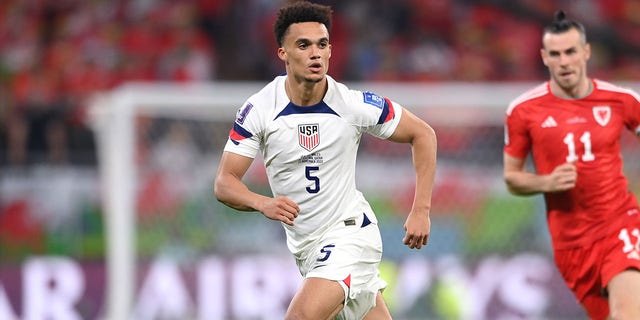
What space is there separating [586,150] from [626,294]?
79 centimetres

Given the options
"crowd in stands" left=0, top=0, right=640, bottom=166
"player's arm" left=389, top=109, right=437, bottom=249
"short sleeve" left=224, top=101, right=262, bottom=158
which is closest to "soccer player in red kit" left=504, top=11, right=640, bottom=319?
"player's arm" left=389, top=109, right=437, bottom=249

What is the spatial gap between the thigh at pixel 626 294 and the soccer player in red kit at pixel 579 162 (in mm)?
99

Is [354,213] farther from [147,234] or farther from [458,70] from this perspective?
[458,70]

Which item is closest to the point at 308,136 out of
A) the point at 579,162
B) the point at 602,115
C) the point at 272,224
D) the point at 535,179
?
the point at 535,179

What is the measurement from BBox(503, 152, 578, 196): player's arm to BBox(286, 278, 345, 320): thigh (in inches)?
56.6

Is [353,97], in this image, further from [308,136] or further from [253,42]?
[253,42]

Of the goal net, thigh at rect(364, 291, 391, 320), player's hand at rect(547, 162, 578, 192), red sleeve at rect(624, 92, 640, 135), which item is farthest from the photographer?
the goal net

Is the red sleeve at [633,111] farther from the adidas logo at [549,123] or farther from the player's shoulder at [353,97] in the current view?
the player's shoulder at [353,97]

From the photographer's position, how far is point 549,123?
6.46m

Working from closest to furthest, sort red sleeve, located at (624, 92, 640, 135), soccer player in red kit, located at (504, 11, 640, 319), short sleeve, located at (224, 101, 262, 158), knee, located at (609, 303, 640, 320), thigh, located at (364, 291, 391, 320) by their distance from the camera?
short sleeve, located at (224, 101, 262, 158), thigh, located at (364, 291, 391, 320), knee, located at (609, 303, 640, 320), soccer player in red kit, located at (504, 11, 640, 319), red sleeve, located at (624, 92, 640, 135)

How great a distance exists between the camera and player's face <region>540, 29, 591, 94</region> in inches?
250

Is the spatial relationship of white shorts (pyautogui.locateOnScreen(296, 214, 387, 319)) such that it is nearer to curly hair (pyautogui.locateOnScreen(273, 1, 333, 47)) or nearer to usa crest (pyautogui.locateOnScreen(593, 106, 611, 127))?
curly hair (pyautogui.locateOnScreen(273, 1, 333, 47))

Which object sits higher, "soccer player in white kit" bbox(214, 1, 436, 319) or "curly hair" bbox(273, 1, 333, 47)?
"curly hair" bbox(273, 1, 333, 47)

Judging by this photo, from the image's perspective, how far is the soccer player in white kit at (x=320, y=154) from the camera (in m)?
5.44
